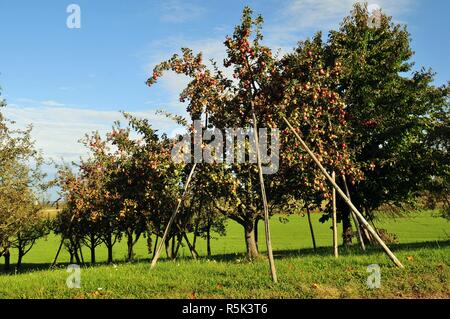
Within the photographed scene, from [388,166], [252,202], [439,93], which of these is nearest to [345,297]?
[252,202]

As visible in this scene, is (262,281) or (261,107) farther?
(261,107)

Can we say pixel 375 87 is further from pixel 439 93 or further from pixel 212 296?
pixel 212 296

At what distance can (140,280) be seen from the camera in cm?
1191
